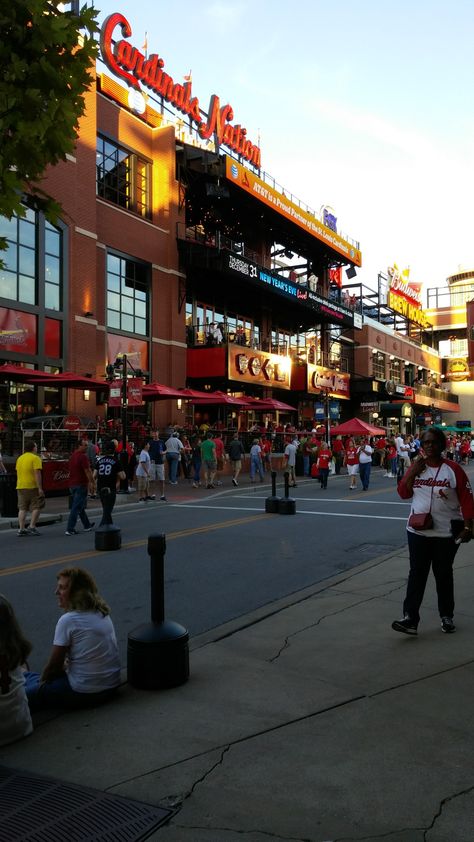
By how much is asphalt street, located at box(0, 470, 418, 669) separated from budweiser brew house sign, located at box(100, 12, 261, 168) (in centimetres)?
2074

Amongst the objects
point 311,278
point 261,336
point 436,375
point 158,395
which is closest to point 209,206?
point 261,336

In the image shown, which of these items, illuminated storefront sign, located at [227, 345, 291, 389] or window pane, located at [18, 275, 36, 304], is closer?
window pane, located at [18, 275, 36, 304]

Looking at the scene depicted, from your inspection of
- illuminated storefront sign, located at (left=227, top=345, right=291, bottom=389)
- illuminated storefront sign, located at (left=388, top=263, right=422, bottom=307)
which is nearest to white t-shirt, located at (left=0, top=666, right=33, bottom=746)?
illuminated storefront sign, located at (left=227, top=345, right=291, bottom=389)

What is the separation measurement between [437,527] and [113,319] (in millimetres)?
24115

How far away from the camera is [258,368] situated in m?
34.5

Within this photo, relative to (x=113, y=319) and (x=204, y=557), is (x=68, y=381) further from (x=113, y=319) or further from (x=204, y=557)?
(x=204, y=557)

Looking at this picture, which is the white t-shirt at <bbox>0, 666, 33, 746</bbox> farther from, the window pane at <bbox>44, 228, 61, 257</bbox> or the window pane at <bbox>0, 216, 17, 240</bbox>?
the window pane at <bbox>44, 228, 61, 257</bbox>

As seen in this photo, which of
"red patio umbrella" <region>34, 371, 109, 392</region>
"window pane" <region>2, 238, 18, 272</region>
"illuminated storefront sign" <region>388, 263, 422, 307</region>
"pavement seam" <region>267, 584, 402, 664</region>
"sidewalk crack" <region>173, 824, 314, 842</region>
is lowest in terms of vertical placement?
"pavement seam" <region>267, 584, 402, 664</region>

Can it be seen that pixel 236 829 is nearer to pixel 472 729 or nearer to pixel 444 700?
pixel 472 729

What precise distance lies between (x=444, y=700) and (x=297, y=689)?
960 millimetres

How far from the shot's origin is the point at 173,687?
15.0ft

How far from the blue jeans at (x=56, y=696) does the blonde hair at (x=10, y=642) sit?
508 mm

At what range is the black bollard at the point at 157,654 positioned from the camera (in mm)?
4527

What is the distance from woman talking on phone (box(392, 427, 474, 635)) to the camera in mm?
5688
